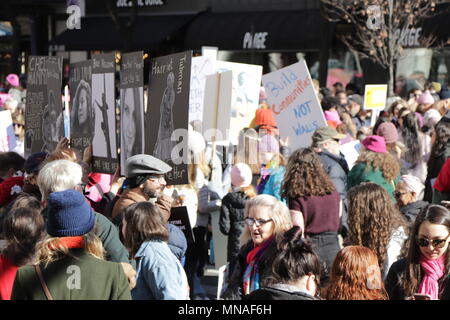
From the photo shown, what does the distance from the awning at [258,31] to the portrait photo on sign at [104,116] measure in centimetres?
1673

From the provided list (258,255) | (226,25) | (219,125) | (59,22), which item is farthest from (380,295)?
(59,22)

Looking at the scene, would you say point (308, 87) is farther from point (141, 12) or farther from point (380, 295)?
point (141, 12)

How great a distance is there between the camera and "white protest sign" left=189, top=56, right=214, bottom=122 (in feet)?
31.8

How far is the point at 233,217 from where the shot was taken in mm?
7641

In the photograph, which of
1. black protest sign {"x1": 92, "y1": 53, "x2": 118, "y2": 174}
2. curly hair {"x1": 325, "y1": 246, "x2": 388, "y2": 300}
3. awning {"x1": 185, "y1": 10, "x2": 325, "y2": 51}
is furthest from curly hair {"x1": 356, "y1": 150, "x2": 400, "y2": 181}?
awning {"x1": 185, "y1": 10, "x2": 325, "y2": 51}

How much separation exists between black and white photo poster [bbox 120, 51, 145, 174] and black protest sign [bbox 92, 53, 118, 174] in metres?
0.09

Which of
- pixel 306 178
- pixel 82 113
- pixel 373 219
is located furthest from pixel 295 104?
pixel 373 219

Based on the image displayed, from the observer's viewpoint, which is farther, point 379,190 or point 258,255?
point 379,190

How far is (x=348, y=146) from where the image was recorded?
9.98 metres

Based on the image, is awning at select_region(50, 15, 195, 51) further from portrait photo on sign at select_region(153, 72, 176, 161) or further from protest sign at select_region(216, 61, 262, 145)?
portrait photo on sign at select_region(153, 72, 176, 161)

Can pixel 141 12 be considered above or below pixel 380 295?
above

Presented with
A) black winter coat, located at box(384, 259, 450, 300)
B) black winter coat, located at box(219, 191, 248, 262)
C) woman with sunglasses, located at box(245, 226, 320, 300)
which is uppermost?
woman with sunglasses, located at box(245, 226, 320, 300)
